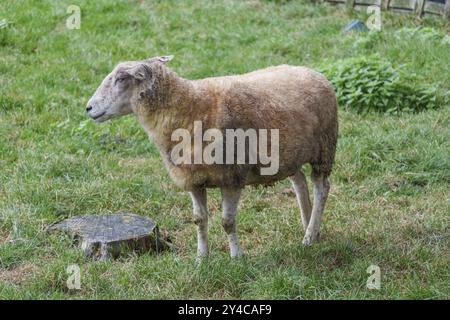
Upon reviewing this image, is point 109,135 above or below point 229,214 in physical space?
below

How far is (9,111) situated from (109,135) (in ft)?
4.78

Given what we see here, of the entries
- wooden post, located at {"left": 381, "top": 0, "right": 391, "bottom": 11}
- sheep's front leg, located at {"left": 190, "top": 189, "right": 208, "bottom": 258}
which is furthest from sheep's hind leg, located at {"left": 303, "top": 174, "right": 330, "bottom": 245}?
wooden post, located at {"left": 381, "top": 0, "right": 391, "bottom": 11}

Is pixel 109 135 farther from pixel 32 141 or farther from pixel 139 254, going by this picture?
pixel 139 254

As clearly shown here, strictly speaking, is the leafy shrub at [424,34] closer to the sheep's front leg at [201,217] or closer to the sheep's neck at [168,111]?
the sheep's front leg at [201,217]

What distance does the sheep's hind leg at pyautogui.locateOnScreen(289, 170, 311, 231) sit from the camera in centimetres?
697

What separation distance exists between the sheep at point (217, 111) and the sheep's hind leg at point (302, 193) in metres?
0.39

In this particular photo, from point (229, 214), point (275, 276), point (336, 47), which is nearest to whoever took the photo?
point (275, 276)

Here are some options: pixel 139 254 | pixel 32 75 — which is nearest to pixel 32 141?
pixel 32 75

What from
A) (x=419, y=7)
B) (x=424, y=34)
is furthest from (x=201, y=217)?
(x=419, y=7)

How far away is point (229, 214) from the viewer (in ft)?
20.2

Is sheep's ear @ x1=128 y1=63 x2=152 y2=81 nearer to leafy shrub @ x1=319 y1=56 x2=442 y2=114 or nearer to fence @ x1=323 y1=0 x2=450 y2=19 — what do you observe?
leafy shrub @ x1=319 y1=56 x2=442 y2=114

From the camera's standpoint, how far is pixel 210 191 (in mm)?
8055

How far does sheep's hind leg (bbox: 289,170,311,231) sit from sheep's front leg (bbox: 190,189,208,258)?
101 cm

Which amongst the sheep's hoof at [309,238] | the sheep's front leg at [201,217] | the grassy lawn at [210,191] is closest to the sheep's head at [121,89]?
the sheep's front leg at [201,217]
